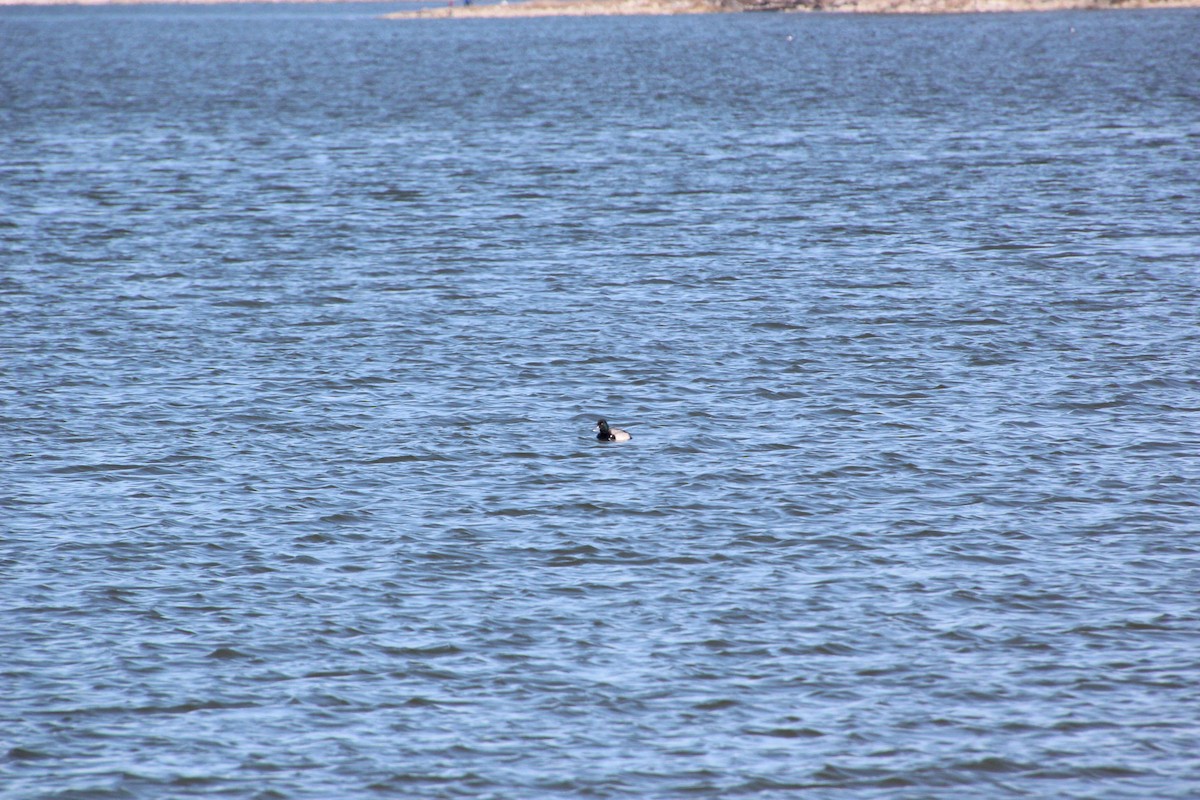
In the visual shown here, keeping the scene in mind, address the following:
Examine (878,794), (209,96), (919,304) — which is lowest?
(878,794)

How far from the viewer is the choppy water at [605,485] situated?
15.4 metres

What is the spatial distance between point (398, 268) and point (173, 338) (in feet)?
29.6

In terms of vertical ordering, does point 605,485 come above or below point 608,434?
below

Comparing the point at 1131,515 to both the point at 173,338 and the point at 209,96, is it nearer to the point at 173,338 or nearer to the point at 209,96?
the point at 173,338

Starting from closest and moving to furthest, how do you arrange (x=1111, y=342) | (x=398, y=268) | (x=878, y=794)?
(x=878, y=794), (x=1111, y=342), (x=398, y=268)

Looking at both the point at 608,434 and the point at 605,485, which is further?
the point at 608,434

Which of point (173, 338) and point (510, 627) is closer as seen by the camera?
point (510, 627)

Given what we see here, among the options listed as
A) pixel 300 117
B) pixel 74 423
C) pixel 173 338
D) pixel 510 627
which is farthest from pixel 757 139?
pixel 510 627

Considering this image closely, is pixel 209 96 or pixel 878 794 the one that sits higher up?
pixel 209 96

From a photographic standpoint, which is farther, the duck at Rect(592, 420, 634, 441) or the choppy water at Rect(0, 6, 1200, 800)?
the duck at Rect(592, 420, 634, 441)

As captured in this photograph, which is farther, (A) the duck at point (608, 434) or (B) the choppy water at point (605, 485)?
(A) the duck at point (608, 434)

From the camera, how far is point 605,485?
2291 centimetres

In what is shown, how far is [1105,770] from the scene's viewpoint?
14.6 meters

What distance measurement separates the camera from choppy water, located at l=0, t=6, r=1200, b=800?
15.4 m
